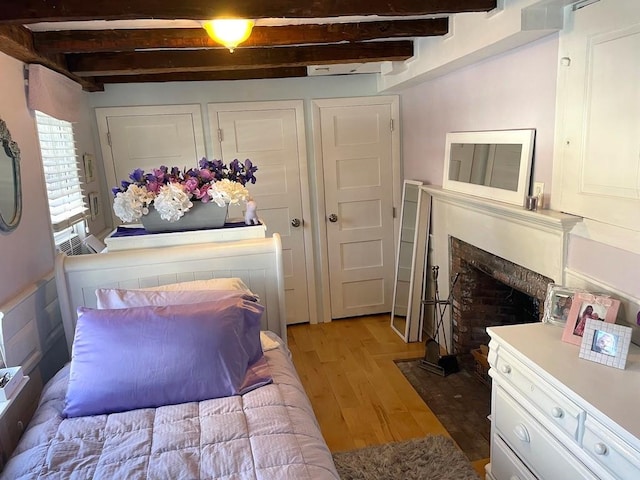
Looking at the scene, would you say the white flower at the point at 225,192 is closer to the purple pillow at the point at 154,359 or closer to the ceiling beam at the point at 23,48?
the purple pillow at the point at 154,359

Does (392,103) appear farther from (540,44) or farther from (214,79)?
(540,44)

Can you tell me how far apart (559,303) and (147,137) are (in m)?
3.20

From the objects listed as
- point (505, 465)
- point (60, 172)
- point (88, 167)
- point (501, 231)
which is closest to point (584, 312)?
point (505, 465)

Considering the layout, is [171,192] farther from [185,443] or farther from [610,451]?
[610,451]

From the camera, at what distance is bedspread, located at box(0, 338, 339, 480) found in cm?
144

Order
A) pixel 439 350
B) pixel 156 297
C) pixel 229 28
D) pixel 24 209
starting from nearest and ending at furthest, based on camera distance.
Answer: pixel 229 28, pixel 156 297, pixel 24 209, pixel 439 350

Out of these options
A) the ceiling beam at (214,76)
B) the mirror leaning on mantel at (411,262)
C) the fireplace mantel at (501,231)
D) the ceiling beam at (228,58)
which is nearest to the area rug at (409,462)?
the fireplace mantel at (501,231)

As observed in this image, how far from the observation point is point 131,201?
2.33 metres

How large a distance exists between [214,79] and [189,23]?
1379 mm

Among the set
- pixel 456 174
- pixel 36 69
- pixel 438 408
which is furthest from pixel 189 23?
pixel 438 408

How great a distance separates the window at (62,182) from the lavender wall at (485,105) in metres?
2.48

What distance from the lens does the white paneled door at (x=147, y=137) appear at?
3805 mm

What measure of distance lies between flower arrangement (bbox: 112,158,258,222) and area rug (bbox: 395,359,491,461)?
5.58ft

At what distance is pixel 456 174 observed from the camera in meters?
3.14
